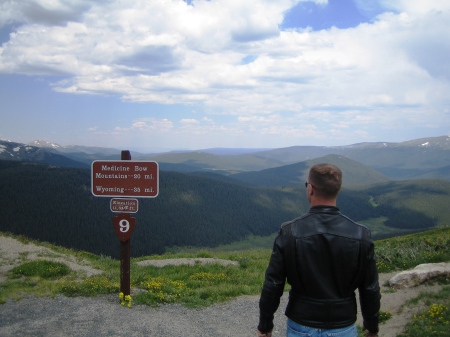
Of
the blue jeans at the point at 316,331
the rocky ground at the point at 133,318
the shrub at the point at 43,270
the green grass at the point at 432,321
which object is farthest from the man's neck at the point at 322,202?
the shrub at the point at 43,270

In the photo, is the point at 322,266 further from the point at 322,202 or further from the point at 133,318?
the point at 133,318

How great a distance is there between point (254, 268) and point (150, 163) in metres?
8.44

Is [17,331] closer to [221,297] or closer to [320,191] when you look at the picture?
[221,297]

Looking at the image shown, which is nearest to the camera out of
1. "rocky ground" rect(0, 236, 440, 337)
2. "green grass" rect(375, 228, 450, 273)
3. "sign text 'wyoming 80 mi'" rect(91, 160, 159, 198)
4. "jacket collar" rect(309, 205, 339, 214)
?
"jacket collar" rect(309, 205, 339, 214)

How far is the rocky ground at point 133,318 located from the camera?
29.9 ft

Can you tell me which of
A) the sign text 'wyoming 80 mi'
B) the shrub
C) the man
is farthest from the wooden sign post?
the man

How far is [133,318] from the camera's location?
9922 mm

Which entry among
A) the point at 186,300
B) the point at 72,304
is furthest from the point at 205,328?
the point at 72,304

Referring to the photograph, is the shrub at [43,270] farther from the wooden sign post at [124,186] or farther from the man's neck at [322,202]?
the man's neck at [322,202]

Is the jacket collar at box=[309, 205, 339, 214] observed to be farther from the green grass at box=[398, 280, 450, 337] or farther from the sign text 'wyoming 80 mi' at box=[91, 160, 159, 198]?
the sign text 'wyoming 80 mi' at box=[91, 160, 159, 198]

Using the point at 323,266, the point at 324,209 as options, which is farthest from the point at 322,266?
the point at 324,209

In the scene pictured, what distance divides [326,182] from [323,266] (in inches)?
36.6

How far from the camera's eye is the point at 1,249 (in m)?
19.0

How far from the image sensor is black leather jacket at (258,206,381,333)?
15.0 ft
